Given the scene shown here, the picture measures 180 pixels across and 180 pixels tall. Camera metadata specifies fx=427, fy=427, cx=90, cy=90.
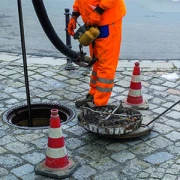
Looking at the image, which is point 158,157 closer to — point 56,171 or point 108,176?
point 108,176

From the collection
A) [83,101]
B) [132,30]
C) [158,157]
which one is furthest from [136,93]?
[132,30]

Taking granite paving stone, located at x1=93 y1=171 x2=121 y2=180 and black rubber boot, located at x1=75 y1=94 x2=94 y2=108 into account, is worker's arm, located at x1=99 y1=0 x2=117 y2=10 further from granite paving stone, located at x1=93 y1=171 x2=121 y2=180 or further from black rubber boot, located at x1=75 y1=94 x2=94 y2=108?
granite paving stone, located at x1=93 y1=171 x2=121 y2=180

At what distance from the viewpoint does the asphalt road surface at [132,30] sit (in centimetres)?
857

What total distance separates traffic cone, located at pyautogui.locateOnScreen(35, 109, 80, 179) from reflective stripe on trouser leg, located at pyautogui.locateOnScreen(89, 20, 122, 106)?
51.6 inches

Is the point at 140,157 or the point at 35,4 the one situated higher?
the point at 35,4

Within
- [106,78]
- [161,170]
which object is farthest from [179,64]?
[161,170]

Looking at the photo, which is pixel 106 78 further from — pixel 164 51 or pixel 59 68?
pixel 164 51

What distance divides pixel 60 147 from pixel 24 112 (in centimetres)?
162

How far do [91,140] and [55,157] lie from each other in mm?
757

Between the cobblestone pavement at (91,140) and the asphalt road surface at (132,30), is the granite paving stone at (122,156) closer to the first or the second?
the cobblestone pavement at (91,140)

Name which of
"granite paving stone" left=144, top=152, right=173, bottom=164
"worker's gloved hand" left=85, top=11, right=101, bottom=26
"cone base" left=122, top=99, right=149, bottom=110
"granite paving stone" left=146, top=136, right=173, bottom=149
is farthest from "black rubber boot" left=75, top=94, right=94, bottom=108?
"granite paving stone" left=144, top=152, right=173, bottom=164

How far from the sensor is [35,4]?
4762 mm

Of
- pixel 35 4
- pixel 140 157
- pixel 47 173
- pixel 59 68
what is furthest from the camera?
pixel 59 68

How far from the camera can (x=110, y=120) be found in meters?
4.64
